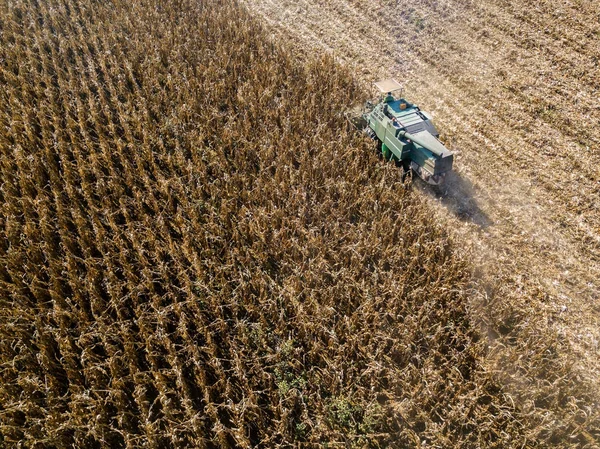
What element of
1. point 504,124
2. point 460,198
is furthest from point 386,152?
point 504,124

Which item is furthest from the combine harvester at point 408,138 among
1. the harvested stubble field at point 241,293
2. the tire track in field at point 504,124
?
the tire track in field at point 504,124

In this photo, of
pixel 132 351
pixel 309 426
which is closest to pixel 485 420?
→ pixel 309 426

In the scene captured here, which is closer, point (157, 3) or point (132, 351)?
point (132, 351)

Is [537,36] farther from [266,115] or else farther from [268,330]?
[268,330]

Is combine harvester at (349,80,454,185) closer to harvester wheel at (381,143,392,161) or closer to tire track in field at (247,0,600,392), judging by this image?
harvester wheel at (381,143,392,161)

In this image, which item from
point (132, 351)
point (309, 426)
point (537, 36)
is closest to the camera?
point (309, 426)

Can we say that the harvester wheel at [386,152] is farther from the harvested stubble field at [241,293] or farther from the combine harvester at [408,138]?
the harvested stubble field at [241,293]

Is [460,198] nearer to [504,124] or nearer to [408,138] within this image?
[408,138]
